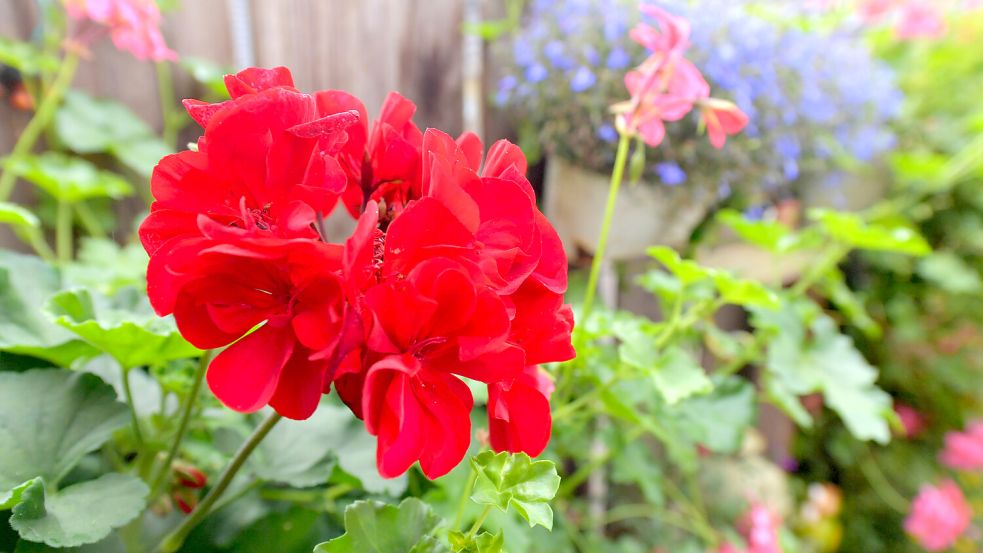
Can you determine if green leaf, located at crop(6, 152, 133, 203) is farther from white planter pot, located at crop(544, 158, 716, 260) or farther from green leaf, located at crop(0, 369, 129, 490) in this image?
white planter pot, located at crop(544, 158, 716, 260)

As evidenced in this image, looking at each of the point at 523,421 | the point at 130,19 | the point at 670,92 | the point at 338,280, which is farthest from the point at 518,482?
the point at 130,19

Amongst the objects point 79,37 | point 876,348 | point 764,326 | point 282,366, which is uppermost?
point 282,366

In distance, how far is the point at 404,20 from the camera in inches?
43.2

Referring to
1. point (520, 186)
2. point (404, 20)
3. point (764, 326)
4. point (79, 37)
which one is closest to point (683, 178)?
point (764, 326)

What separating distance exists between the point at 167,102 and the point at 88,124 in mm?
129

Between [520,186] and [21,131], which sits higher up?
[520,186]

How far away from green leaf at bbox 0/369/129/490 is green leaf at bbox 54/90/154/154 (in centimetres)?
69

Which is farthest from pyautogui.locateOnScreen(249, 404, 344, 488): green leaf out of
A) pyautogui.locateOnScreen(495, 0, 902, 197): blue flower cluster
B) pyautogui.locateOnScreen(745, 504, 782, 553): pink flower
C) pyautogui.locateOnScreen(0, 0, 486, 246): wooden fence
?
pyautogui.locateOnScreen(745, 504, 782, 553): pink flower

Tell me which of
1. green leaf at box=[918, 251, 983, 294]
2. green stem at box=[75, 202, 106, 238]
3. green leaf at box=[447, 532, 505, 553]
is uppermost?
green leaf at box=[447, 532, 505, 553]

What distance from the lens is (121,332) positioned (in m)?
0.41

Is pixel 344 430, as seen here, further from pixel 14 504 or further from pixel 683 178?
pixel 683 178

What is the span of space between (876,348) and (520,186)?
1957 millimetres

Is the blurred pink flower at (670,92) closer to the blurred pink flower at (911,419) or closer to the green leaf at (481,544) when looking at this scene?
the green leaf at (481,544)

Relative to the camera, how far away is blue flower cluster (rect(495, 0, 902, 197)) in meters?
0.91
